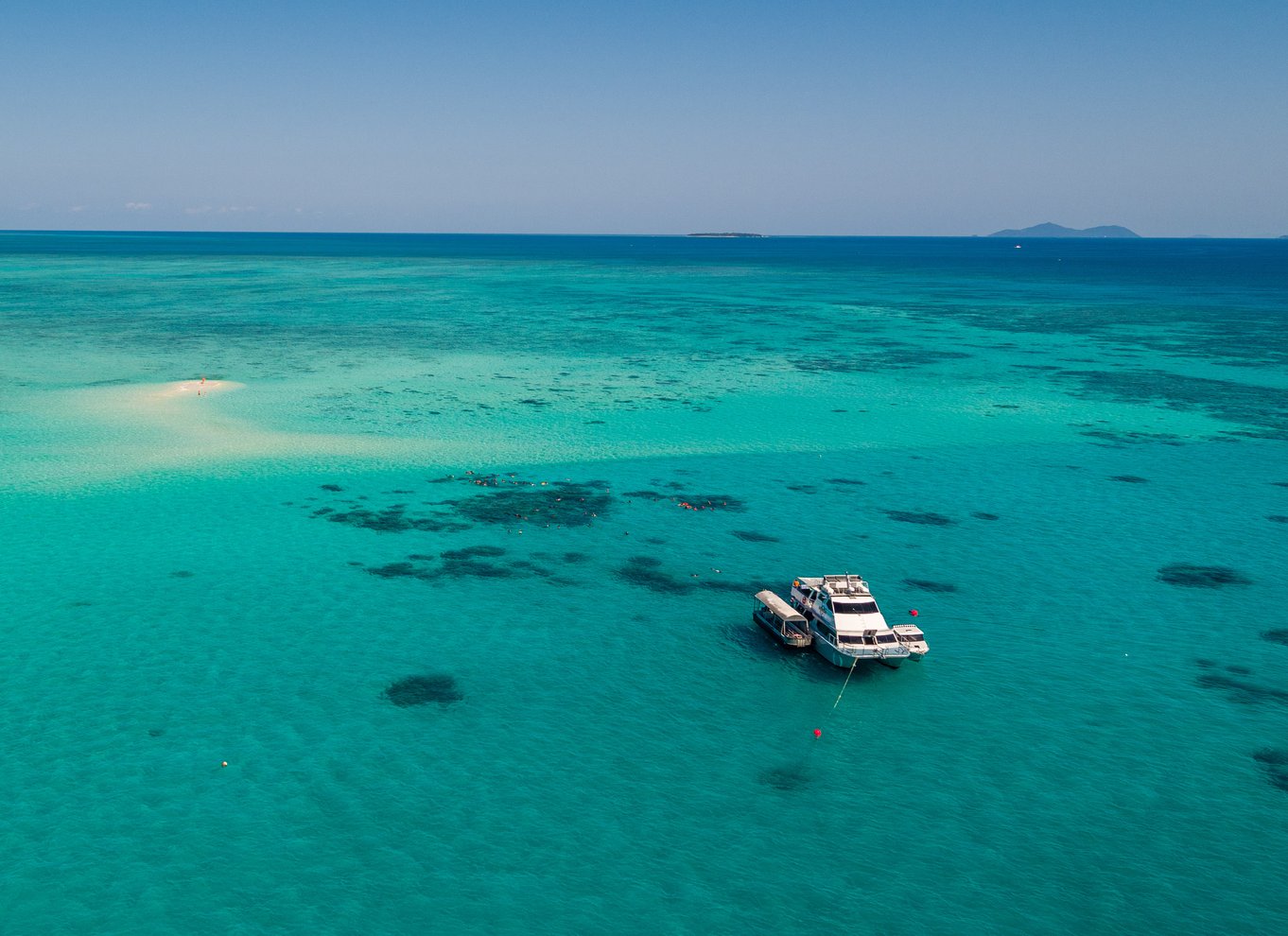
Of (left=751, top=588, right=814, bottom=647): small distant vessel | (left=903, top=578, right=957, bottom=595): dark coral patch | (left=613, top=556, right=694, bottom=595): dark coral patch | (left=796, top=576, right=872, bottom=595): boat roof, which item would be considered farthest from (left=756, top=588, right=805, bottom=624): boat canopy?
(left=903, top=578, right=957, bottom=595): dark coral patch

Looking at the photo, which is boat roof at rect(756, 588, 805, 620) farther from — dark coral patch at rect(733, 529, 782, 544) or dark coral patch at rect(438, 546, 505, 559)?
dark coral patch at rect(438, 546, 505, 559)

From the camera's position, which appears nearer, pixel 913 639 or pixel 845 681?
pixel 845 681

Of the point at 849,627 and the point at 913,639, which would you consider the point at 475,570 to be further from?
the point at 913,639

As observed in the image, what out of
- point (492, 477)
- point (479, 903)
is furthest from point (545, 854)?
point (492, 477)

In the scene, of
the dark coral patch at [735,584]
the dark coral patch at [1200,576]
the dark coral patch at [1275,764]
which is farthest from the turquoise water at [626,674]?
the dark coral patch at [1200,576]

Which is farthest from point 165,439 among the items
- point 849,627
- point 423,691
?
point 849,627

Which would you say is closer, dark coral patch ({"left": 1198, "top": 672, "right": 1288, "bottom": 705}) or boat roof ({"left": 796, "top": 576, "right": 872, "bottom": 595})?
dark coral patch ({"left": 1198, "top": 672, "right": 1288, "bottom": 705})
